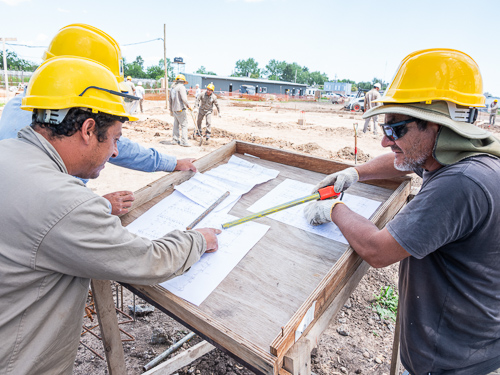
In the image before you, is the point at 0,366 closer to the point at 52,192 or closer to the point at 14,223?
the point at 14,223

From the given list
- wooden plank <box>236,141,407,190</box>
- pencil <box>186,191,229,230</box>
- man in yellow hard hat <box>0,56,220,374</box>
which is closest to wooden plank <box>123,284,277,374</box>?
man in yellow hard hat <box>0,56,220,374</box>

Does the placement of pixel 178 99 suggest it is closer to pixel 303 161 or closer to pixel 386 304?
pixel 303 161

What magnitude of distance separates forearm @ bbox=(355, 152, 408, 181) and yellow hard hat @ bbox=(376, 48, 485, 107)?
0.70 m

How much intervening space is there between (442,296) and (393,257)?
304mm

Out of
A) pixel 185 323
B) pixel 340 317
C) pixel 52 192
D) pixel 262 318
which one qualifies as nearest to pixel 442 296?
pixel 262 318

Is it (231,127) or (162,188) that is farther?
(231,127)

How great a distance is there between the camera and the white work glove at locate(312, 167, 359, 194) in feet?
6.86

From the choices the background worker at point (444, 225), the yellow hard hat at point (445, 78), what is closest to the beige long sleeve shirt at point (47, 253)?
the background worker at point (444, 225)

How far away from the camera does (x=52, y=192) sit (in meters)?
1.16

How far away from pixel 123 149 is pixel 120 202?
0.61m

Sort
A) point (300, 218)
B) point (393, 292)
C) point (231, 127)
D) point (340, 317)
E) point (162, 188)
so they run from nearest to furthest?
point (300, 218) → point (162, 188) → point (340, 317) → point (393, 292) → point (231, 127)

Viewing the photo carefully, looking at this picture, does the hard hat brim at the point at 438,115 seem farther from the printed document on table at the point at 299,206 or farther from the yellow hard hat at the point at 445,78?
the printed document on table at the point at 299,206

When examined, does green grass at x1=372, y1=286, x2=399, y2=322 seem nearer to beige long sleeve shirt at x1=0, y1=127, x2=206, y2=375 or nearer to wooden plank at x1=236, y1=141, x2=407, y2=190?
wooden plank at x1=236, y1=141, x2=407, y2=190

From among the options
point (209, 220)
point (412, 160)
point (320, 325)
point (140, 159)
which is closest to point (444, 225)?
point (412, 160)
